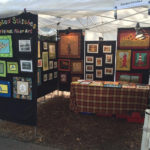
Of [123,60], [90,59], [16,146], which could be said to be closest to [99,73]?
[90,59]

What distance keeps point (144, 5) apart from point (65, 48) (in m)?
3.88

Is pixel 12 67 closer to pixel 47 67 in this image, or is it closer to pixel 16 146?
pixel 16 146

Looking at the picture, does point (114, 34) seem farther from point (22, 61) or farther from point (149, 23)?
point (22, 61)

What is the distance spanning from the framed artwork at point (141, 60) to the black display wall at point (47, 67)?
2480 millimetres

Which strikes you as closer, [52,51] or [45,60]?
[45,60]

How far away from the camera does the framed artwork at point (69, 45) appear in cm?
537

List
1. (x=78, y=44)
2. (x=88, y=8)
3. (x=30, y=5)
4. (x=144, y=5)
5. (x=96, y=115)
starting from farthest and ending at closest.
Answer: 1. (x=78, y=44)
2. (x=96, y=115)
3. (x=30, y=5)
4. (x=88, y=8)
5. (x=144, y=5)

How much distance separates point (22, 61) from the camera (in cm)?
279

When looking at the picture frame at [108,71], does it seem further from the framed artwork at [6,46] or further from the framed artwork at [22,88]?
the framed artwork at [6,46]

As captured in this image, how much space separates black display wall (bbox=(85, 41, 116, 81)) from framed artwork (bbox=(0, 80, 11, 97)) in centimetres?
295

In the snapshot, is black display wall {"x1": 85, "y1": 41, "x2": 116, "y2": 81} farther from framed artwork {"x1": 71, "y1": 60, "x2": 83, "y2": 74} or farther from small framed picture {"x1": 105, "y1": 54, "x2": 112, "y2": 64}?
framed artwork {"x1": 71, "y1": 60, "x2": 83, "y2": 74}

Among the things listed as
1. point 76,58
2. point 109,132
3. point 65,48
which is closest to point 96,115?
point 109,132

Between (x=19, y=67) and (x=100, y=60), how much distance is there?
10.0ft

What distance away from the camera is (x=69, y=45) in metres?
5.46
